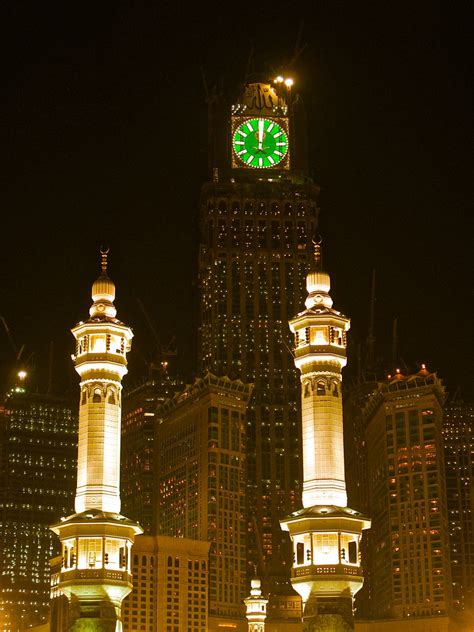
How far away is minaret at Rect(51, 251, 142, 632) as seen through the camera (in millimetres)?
47031

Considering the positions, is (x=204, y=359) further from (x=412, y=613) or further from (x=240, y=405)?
(x=412, y=613)

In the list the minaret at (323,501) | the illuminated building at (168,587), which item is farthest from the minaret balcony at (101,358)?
the illuminated building at (168,587)

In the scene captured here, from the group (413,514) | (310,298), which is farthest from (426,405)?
(310,298)

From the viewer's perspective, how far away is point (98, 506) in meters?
48.2

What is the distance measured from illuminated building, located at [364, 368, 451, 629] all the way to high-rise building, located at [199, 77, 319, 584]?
1448 cm

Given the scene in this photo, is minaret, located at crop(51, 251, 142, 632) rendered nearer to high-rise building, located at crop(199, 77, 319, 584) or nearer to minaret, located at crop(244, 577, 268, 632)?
minaret, located at crop(244, 577, 268, 632)

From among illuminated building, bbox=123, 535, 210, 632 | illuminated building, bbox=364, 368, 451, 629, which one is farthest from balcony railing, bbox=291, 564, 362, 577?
illuminated building, bbox=364, 368, 451, 629

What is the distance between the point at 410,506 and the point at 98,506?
136m

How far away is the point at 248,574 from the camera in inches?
7106

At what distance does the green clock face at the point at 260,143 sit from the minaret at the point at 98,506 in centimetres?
12827

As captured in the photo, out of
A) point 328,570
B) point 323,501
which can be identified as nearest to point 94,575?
point 328,570

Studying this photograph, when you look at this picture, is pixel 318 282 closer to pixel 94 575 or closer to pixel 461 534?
pixel 94 575

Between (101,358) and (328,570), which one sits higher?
(101,358)

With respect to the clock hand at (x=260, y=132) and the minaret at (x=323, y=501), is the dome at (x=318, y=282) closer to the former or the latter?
the minaret at (x=323, y=501)
